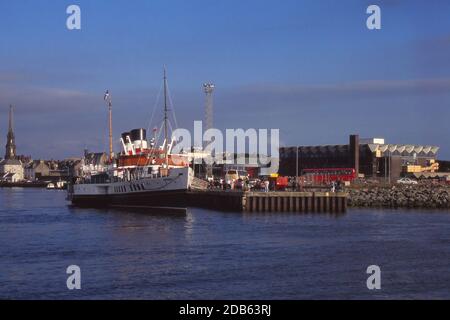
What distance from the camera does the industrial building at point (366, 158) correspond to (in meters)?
147

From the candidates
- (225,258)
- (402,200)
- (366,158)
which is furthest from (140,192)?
(366,158)

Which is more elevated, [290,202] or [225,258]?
[290,202]

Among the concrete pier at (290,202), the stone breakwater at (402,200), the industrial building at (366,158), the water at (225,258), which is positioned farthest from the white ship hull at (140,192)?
the industrial building at (366,158)

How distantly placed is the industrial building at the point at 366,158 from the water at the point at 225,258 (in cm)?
8592

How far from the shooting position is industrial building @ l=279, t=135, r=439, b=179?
147375 mm

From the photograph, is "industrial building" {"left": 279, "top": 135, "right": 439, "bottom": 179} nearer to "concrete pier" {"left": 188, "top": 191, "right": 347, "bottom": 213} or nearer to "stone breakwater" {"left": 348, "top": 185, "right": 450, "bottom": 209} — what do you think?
"stone breakwater" {"left": 348, "top": 185, "right": 450, "bottom": 209}

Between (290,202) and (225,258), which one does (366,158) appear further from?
(225,258)

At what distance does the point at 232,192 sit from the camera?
263ft

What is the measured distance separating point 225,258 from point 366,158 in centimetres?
11982

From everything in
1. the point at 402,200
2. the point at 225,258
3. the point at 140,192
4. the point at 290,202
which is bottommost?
the point at 402,200

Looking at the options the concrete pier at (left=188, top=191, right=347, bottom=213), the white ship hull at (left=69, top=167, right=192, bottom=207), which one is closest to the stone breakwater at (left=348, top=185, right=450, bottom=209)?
the concrete pier at (left=188, top=191, right=347, bottom=213)

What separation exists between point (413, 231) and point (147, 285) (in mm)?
29344

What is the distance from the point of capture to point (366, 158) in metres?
154

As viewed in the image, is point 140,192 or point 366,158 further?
point 366,158
